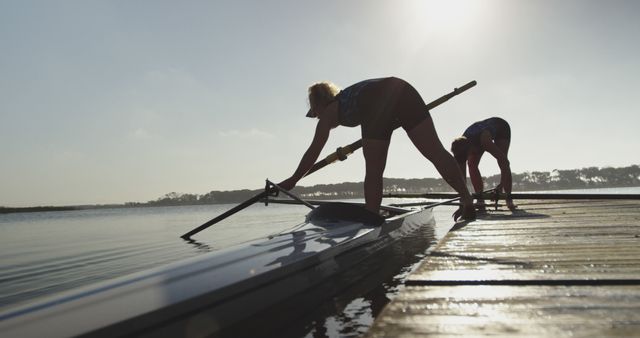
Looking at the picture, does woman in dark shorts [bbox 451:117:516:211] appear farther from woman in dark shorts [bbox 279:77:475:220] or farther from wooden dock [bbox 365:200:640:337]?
wooden dock [bbox 365:200:640:337]

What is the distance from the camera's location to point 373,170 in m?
5.15

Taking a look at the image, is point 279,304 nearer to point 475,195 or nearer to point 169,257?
point 169,257

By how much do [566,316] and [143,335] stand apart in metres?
1.79

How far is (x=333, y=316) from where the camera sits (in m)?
3.19

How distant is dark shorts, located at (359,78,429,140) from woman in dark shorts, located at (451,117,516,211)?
4357 mm

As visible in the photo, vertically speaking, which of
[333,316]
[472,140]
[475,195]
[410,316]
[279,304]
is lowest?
[333,316]

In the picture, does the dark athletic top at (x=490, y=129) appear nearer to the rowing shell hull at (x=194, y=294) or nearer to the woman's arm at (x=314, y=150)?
the woman's arm at (x=314, y=150)

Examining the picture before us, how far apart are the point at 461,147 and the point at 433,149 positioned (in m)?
4.74

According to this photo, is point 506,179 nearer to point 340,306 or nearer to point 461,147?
point 461,147

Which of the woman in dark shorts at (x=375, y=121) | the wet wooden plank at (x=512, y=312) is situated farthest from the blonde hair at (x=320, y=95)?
the wet wooden plank at (x=512, y=312)

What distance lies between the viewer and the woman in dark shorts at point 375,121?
17.0 feet

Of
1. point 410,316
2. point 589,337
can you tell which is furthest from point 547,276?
point 410,316

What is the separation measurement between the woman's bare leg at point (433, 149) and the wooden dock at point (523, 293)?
2.24 meters

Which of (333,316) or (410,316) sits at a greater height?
(410,316)
